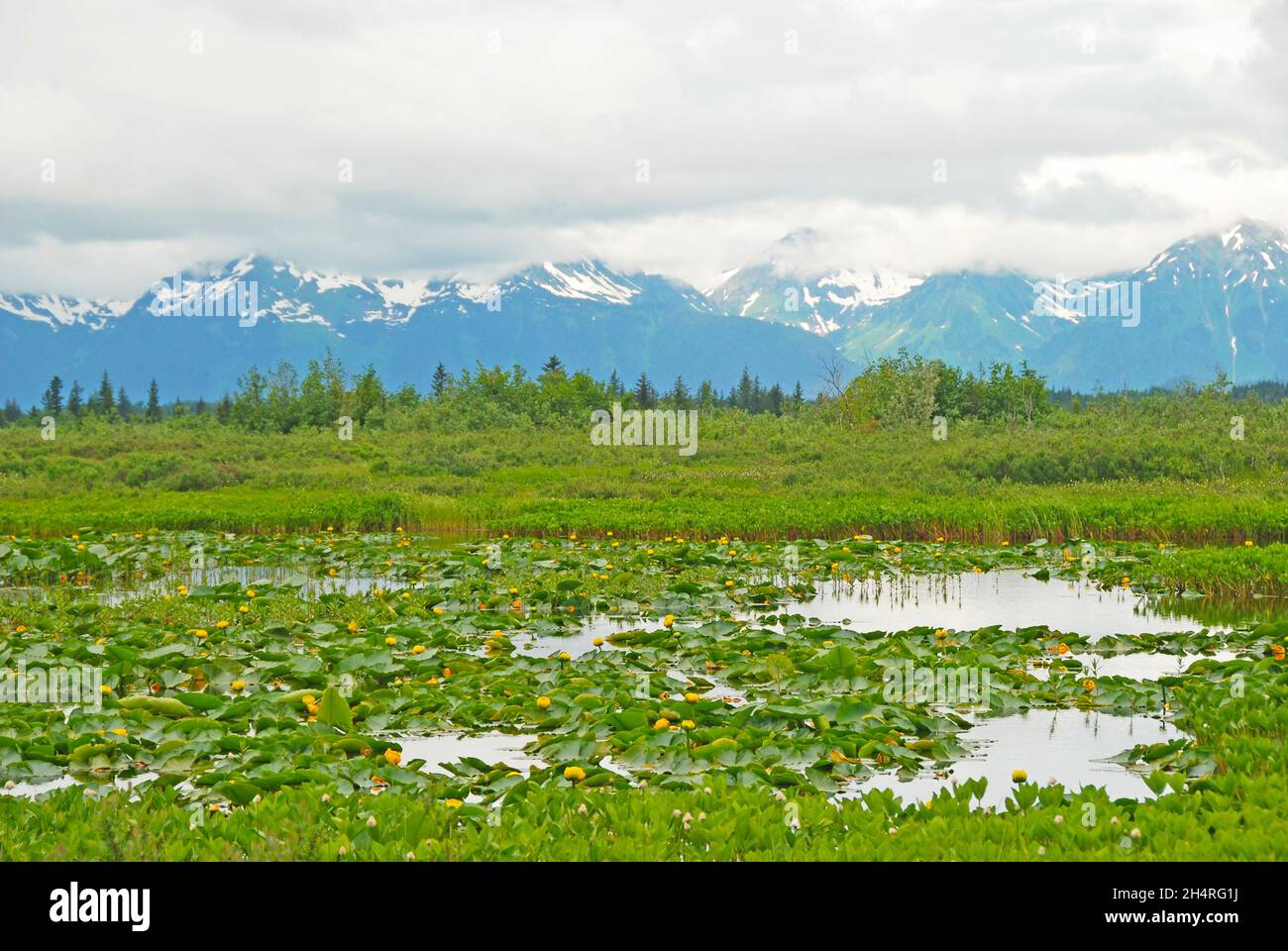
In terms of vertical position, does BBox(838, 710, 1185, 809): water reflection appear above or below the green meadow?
below

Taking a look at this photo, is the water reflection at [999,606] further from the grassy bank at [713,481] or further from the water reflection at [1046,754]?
the grassy bank at [713,481]

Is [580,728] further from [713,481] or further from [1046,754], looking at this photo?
[713,481]

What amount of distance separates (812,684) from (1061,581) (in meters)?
9.45

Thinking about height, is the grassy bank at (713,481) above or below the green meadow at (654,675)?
above

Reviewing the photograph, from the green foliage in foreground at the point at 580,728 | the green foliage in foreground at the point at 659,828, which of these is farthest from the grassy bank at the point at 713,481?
the green foliage in foreground at the point at 659,828

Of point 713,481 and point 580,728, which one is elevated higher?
point 713,481

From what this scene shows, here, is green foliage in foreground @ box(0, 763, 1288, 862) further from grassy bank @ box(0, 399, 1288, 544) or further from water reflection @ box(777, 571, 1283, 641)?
grassy bank @ box(0, 399, 1288, 544)

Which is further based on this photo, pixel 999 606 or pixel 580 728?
pixel 999 606

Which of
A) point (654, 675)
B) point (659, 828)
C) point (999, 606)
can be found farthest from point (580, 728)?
point (999, 606)

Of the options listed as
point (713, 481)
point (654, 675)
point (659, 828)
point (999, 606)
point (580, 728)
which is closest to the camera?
point (659, 828)

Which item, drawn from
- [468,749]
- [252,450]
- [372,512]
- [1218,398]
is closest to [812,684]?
A: [468,749]

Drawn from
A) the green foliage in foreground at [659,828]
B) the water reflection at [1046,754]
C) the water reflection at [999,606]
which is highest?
the green foliage in foreground at [659,828]

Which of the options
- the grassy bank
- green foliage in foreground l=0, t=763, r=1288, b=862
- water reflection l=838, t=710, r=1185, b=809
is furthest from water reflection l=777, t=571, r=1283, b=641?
green foliage in foreground l=0, t=763, r=1288, b=862

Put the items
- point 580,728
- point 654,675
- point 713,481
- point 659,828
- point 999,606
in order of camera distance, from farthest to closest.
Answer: point 713,481 < point 999,606 < point 654,675 < point 580,728 < point 659,828
